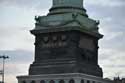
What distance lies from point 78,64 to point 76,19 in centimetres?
846

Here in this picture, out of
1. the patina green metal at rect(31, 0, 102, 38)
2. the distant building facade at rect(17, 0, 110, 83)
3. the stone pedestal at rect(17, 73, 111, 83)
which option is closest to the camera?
the stone pedestal at rect(17, 73, 111, 83)

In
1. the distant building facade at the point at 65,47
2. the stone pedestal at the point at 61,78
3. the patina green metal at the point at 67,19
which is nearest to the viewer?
the stone pedestal at the point at 61,78

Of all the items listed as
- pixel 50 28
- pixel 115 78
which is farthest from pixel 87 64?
pixel 115 78

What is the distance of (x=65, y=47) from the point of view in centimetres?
8919

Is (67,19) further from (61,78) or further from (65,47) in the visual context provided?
(61,78)

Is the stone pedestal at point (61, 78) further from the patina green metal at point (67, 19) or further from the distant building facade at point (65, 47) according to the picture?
the patina green metal at point (67, 19)

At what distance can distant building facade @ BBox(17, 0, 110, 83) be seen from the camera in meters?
87.3

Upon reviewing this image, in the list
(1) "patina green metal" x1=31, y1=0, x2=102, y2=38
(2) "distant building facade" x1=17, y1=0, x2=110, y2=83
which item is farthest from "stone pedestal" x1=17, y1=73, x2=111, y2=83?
(1) "patina green metal" x1=31, y1=0, x2=102, y2=38

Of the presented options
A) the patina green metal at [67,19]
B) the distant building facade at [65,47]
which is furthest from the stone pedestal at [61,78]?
the patina green metal at [67,19]

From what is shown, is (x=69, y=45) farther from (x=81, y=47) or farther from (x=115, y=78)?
(x=115, y=78)

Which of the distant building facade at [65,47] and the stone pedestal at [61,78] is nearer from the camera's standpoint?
the stone pedestal at [61,78]

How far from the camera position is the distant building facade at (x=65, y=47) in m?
87.3

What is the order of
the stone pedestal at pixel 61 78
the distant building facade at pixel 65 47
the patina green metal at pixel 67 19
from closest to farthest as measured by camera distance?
the stone pedestal at pixel 61 78
the distant building facade at pixel 65 47
the patina green metal at pixel 67 19

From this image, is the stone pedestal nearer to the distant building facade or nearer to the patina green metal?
the distant building facade
